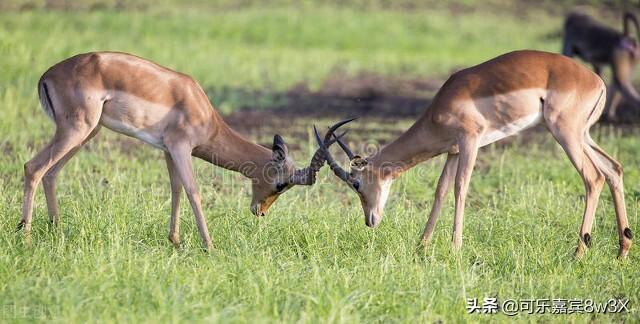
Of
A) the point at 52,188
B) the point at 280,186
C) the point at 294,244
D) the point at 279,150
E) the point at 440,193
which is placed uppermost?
the point at 279,150

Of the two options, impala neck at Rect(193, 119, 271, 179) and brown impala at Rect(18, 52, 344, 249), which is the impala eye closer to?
brown impala at Rect(18, 52, 344, 249)


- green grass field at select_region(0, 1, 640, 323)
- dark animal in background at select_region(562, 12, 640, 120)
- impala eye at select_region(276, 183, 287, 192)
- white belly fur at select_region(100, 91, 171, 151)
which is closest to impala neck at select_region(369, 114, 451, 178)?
green grass field at select_region(0, 1, 640, 323)

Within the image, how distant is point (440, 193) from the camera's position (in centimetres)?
713

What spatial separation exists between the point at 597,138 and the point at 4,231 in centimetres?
688

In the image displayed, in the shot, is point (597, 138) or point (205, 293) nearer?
point (205, 293)

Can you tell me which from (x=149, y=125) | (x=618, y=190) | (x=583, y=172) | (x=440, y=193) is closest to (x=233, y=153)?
(x=149, y=125)

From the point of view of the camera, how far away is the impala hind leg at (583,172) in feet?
22.4

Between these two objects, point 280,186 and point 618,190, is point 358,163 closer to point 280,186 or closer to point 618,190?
point 280,186

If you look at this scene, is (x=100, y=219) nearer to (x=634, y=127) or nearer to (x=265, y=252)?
(x=265, y=252)

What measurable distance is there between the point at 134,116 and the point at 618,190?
130 inches

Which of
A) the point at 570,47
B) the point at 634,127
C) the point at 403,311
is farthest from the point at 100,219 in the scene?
Result: the point at 570,47

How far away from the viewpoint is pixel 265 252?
6.28 meters

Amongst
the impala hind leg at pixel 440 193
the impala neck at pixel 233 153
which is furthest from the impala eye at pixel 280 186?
the impala hind leg at pixel 440 193

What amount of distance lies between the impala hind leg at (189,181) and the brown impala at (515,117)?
0.92 meters
